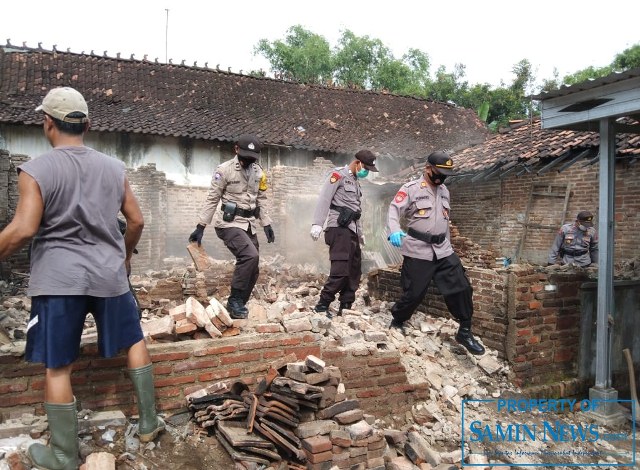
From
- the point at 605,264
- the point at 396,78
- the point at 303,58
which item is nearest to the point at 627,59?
the point at 396,78

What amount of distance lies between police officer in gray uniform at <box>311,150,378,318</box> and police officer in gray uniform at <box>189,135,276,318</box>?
0.71 m

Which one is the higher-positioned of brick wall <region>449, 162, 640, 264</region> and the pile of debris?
brick wall <region>449, 162, 640, 264</region>

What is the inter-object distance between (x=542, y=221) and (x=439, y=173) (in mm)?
8947

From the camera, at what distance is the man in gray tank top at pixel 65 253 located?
96.8 inches

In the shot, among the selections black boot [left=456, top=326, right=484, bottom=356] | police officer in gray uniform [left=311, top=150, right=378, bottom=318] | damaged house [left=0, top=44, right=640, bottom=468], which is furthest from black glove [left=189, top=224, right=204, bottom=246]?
black boot [left=456, top=326, right=484, bottom=356]

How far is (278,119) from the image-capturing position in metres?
16.7

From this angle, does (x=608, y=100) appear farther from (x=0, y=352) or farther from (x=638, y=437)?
(x=0, y=352)

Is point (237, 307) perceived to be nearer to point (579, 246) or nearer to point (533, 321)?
point (533, 321)

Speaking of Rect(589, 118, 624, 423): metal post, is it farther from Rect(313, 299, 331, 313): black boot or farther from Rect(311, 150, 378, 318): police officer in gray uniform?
Rect(313, 299, 331, 313): black boot

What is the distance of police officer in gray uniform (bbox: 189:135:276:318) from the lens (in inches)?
186

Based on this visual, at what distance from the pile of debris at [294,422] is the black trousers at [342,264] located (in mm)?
1993

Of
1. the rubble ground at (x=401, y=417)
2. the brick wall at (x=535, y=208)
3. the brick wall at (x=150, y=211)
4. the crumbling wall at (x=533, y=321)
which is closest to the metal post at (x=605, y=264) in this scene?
the rubble ground at (x=401, y=417)

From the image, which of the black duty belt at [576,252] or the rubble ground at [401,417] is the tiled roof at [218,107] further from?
the rubble ground at [401,417]

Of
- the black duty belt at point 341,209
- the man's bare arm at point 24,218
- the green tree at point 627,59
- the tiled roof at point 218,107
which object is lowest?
the man's bare arm at point 24,218
